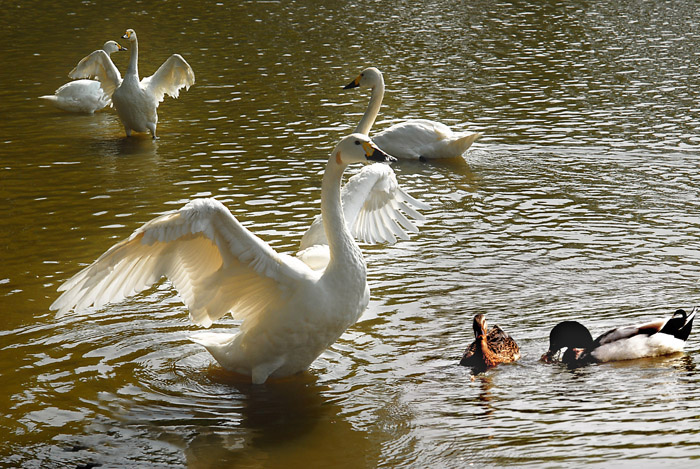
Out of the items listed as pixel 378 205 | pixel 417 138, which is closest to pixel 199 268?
pixel 378 205

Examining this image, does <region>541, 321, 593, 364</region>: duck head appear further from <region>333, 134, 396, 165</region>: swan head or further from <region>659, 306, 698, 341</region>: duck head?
<region>333, 134, 396, 165</region>: swan head

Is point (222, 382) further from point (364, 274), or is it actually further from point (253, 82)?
point (253, 82)

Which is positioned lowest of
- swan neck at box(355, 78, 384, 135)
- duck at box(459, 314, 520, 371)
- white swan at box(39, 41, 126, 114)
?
duck at box(459, 314, 520, 371)

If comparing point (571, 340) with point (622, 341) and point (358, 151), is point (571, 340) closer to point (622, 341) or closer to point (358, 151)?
point (622, 341)

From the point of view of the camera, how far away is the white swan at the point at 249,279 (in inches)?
274

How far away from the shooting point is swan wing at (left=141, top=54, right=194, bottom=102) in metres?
16.3

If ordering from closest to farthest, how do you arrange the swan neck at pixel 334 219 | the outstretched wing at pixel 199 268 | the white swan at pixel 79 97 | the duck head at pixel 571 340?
the outstretched wing at pixel 199 268 < the swan neck at pixel 334 219 < the duck head at pixel 571 340 < the white swan at pixel 79 97

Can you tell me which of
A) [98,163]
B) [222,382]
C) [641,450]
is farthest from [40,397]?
[98,163]

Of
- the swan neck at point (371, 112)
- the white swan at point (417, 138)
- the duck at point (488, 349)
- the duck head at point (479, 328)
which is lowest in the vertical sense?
the duck at point (488, 349)

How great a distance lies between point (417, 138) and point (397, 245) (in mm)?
4045

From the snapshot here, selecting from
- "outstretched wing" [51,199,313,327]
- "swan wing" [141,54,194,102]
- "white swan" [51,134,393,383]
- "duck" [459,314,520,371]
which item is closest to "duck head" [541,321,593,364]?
"duck" [459,314,520,371]

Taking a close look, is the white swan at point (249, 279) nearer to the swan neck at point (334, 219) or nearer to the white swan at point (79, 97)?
the swan neck at point (334, 219)

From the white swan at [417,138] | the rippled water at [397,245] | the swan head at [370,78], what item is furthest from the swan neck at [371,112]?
the rippled water at [397,245]

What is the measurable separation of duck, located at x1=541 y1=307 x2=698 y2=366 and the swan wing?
1064cm
